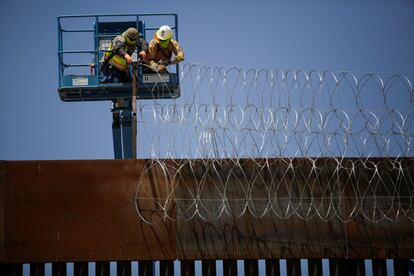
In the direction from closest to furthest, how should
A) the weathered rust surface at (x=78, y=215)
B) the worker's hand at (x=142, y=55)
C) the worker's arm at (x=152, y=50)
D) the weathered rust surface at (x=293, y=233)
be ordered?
the weathered rust surface at (x=78, y=215) → the weathered rust surface at (x=293, y=233) → the worker's hand at (x=142, y=55) → the worker's arm at (x=152, y=50)

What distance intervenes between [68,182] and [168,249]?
2.02 m

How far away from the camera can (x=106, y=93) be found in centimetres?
1165

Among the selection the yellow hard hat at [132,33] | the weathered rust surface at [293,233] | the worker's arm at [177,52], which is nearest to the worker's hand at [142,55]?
the yellow hard hat at [132,33]

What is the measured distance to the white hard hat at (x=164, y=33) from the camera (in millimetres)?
10109

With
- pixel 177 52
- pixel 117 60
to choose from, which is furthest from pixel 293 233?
pixel 117 60

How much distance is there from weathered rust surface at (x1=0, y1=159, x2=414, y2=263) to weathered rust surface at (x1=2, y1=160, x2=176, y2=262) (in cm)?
2

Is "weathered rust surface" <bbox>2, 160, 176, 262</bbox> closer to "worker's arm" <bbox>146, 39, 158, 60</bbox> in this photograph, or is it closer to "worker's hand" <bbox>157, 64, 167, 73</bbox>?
"worker's hand" <bbox>157, 64, 167, 73</bbox>

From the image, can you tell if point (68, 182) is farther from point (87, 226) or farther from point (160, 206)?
point (160, 206)

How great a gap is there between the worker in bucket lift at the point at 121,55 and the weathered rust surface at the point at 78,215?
286cm

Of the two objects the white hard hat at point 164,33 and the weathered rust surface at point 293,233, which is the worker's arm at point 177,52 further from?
the weathered rust surface at point 293,233

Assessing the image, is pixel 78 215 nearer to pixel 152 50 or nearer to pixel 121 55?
pixel 121 55

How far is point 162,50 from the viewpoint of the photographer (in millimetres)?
10516

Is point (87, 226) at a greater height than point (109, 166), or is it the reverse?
point (109, 166)

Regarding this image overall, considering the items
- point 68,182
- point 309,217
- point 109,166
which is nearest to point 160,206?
point 109,166
